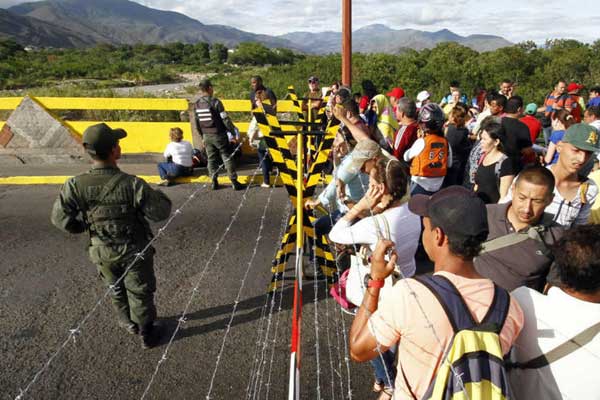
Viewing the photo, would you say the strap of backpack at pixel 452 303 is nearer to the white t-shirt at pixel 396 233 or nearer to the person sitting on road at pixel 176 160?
the white t-shirt at pixel 396 233

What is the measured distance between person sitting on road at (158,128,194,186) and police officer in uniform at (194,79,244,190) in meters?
0.70

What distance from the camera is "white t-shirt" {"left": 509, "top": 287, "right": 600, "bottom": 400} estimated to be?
150 centimetres

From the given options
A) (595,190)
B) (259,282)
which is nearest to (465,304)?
(595,190)

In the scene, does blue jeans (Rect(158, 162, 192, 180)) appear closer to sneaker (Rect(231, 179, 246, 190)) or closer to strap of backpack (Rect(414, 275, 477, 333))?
sneaker (Rect(231, 179, 246, 190))

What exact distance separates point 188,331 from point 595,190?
3477 millimetres

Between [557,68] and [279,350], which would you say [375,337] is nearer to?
[279,350]

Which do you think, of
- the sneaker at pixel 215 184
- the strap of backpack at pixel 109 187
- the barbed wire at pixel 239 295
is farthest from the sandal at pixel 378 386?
the sneaker at pixel 215 184

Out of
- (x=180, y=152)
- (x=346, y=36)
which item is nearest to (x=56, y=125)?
(x=180, y=152)

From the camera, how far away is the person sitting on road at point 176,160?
7.18m

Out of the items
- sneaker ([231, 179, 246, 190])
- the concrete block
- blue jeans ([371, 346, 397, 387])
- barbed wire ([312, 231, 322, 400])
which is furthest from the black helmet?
the concrete block

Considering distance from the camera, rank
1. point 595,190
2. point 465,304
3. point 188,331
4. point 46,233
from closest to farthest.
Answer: point 465,304 < point 595,190 < point 188,331 < point 46,233

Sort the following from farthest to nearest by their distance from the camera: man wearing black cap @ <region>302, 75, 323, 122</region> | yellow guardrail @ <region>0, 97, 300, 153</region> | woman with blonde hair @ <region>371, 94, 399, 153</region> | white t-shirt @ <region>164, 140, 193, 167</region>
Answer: yellow guardrail @ <region>0, 97, 300, 153</region>
white t-shirt @ <region>164, 140, 193, 167</region>
man wearing black cap @ <region>302, 75, 323, 122</region>
woman with blonde hair @ <region>371, 94, 399, 153</region>

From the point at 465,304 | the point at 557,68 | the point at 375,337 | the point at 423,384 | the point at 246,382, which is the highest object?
the point at 557,68

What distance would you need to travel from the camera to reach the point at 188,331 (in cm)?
366
